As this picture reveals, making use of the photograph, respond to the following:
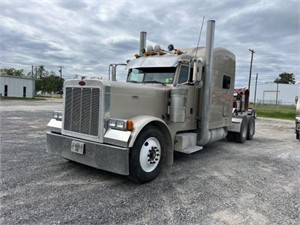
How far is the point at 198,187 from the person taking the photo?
4738mm

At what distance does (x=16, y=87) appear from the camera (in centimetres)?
5047

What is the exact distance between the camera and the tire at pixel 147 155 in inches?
177

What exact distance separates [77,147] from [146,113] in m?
1.48

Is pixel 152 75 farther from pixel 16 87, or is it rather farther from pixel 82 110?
pixel 16 87

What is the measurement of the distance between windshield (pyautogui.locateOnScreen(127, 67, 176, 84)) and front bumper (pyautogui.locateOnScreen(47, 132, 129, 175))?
2280 millimetres

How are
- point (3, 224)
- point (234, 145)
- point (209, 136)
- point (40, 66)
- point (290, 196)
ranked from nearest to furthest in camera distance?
1. point (3, 224)
2. point (290, 196)
3. point (209, 136)
4. point (234, 145)
5. point (40, 66)

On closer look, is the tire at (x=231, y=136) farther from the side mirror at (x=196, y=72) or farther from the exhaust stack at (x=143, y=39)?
the side mirror at (x=196, y=72)

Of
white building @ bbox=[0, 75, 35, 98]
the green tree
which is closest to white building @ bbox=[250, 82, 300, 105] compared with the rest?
the green tree

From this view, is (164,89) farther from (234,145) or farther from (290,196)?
(234,145)

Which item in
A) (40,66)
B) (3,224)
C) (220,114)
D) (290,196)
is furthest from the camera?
(40,66)

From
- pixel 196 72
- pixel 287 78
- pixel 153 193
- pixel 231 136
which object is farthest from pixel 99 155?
pixel 287 78

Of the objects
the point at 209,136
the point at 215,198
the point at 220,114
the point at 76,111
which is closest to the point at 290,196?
the point at 215,198

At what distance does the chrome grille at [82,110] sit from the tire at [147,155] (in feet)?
2.61

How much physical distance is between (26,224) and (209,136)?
497 centimetres
